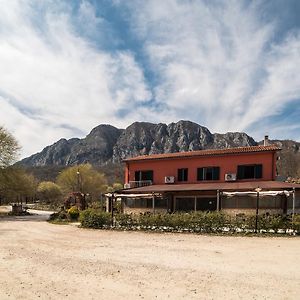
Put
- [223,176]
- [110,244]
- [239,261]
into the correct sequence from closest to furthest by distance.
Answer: [239,261]
[110,244]
[223,176]

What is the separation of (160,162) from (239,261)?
24.1 meters

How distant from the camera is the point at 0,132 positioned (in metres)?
41.4

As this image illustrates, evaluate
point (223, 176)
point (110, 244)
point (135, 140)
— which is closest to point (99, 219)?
point (110, 244)

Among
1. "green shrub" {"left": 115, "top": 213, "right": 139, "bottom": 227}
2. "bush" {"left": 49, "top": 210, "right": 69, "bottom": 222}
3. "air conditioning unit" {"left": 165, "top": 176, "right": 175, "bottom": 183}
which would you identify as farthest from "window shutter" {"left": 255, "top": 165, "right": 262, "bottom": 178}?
"bush" {"left": 49, "top": 210, "right": 69, "bottom": 222}

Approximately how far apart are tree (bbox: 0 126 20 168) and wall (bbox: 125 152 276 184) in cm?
1375

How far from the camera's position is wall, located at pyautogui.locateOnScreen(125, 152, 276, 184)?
3042 centimetres

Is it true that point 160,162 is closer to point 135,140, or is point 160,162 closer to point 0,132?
point 0,132

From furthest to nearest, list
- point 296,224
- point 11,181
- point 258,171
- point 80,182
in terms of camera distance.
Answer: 1. point 80,182
2. point 11,181
3. point 258,171
4. point 296,224

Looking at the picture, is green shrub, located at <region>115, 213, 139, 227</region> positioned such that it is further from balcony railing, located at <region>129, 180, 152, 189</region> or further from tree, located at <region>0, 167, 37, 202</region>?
tree, located at <region>0, 167, 37, 202</region>

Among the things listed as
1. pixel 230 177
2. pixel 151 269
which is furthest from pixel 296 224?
pixel 230 177

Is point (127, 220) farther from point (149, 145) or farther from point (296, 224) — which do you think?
point (149, 145)

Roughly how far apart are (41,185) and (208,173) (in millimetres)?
55615

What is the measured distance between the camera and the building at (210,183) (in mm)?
27219

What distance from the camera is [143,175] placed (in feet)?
121
